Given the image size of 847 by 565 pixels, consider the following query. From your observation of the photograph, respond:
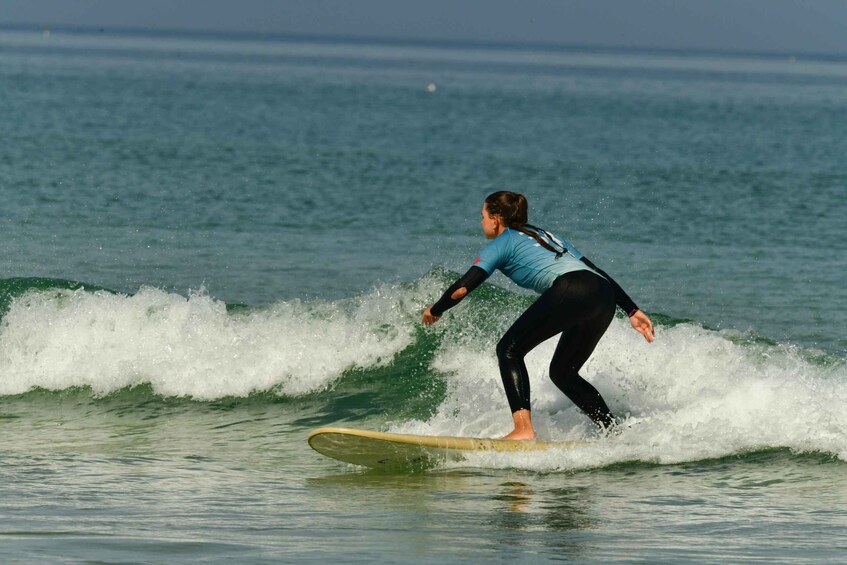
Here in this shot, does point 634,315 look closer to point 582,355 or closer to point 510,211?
point 582,355

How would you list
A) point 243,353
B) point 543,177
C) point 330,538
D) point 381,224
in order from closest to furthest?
point 330,538 → point 243,353 → point 381,224 → point 543,177

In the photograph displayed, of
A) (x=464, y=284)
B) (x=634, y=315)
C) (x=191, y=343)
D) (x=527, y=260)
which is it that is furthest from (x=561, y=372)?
(x=191, y=343)

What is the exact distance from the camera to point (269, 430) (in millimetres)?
10438

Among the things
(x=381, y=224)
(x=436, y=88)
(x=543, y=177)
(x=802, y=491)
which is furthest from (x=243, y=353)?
(x=436, y=88)

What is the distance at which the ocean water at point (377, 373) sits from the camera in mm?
6867

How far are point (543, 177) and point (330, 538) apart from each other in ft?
87.6

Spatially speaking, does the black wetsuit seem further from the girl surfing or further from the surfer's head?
the surfer's head

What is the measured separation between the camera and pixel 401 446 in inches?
332

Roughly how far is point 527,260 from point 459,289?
566 millimetres

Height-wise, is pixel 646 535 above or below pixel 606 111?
below

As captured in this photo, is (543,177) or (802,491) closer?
(802,491)

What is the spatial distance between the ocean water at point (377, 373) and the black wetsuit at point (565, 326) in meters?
0.52

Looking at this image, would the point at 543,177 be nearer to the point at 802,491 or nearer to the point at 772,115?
the point at 802,491

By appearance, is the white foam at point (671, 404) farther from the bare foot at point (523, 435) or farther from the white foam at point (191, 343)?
the white foam at point (191, 343)
